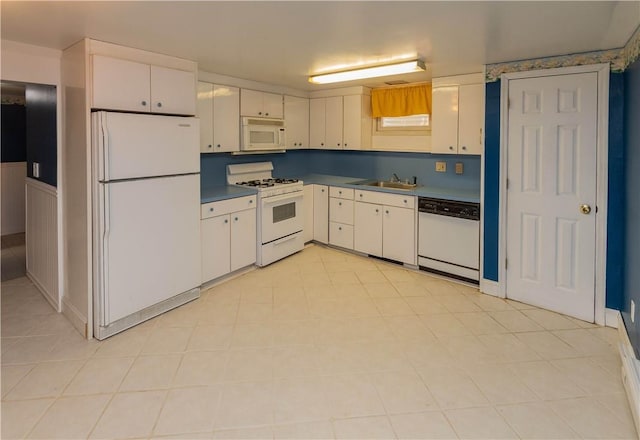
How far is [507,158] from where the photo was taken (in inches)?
146

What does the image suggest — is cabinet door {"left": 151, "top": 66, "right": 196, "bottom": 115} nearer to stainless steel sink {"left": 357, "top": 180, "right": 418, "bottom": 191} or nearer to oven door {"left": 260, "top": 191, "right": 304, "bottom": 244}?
oven door {"left": 260, "top": 191, "right": 304, "bottom": 244}

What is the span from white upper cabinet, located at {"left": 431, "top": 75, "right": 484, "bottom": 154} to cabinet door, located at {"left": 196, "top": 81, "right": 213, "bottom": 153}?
8.03 ft

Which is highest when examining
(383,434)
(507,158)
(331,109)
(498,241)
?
(331,109)

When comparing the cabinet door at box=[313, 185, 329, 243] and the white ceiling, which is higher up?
the white ceiling

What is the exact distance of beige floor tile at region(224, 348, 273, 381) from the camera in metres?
2.57

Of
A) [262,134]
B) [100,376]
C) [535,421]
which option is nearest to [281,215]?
[262,134]

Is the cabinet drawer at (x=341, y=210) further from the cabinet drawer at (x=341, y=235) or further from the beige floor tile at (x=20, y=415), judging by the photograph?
the beige floor tile at (x=20, y=415)

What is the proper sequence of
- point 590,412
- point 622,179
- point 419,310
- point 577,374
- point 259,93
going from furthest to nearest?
point 259,93 < point 419,310 < point 622,179 < point 577,374 < point 590,412

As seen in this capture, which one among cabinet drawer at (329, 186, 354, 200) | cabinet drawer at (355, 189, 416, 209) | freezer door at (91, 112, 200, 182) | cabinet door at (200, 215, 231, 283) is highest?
freezer door at (91, 112, 200, 182)

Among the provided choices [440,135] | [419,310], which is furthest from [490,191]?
[419,310]

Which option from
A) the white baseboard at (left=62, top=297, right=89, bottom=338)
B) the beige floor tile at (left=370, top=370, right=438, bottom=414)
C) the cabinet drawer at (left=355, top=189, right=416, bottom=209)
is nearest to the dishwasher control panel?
the cabinet drawer at (left=355, top=189, right=416, bottom=209)

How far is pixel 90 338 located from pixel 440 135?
3871 mm

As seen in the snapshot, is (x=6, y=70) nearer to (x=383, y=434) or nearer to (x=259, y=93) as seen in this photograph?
(x=259, y=93)

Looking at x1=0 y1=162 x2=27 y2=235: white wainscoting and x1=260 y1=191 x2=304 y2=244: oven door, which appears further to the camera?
x1=0 y1=162 x2=27 y2=235: white wainscoting
